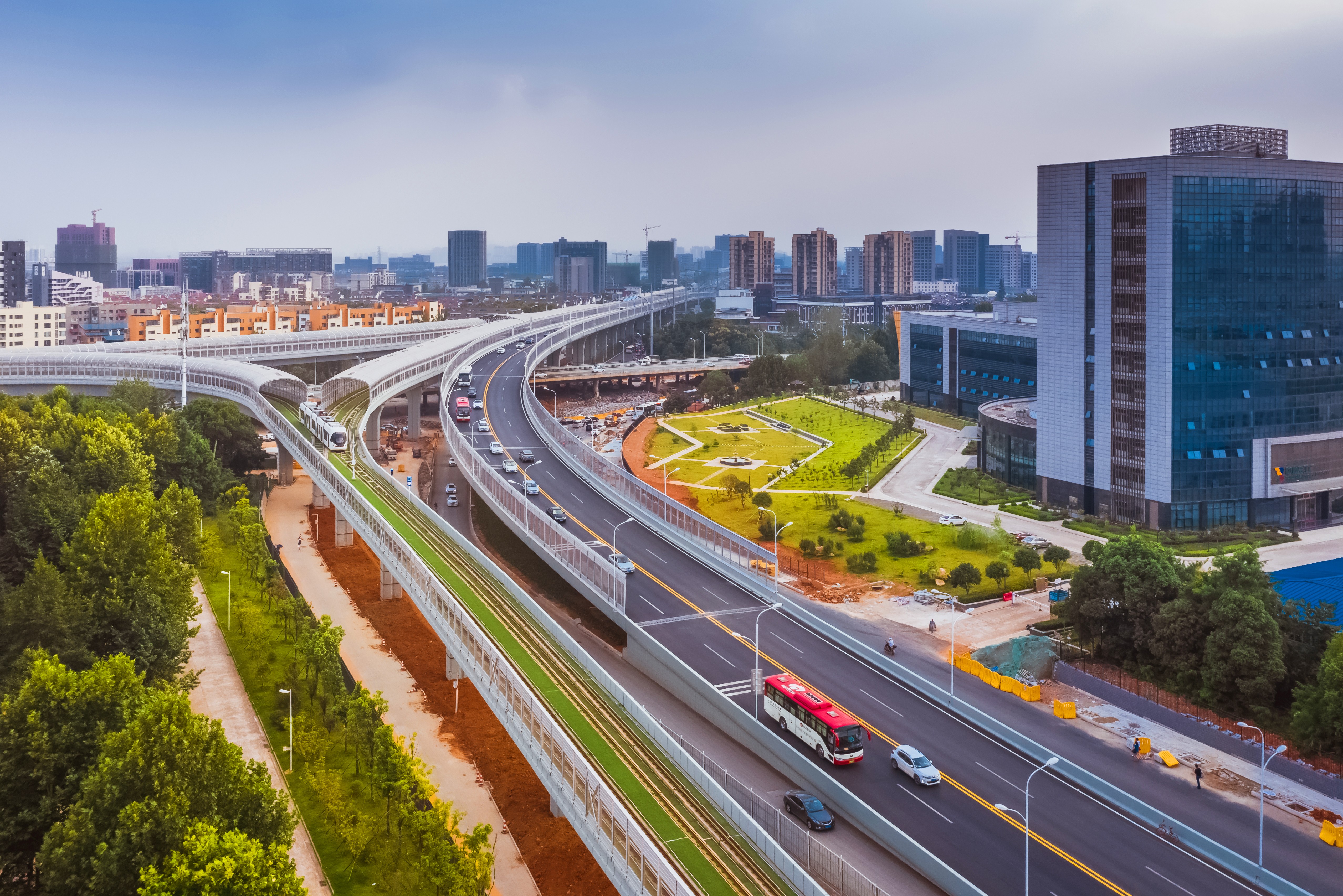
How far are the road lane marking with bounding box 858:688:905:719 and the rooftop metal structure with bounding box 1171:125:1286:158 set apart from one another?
142ft

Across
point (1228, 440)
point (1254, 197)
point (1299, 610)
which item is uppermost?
point (1254, 197)

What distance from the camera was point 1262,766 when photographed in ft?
109

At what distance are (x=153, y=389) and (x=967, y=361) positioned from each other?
7203 centimetres

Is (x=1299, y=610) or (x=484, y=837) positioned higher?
(x=1299, y=610)

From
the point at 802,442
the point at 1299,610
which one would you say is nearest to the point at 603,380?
the point at 802,442

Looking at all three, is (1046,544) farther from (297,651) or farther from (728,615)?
(297,651)

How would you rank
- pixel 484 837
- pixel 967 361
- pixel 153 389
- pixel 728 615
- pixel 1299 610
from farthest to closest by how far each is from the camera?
pixel 967 361 < pixel 153 389 < pixel 728 615 < pixel 1299 610 < pixel 484 837

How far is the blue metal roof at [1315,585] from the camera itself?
44.3 metres

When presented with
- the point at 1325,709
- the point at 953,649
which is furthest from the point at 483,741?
the point at 1325,709

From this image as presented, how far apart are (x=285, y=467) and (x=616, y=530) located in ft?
118

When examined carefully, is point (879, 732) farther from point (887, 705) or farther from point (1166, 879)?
point (1166, 879)

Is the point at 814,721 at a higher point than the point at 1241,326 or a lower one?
lower

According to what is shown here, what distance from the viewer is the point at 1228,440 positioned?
63438 mm

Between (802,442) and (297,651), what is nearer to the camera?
(297,651)
